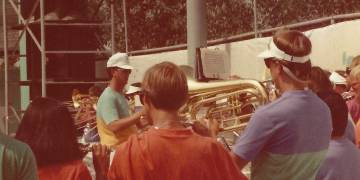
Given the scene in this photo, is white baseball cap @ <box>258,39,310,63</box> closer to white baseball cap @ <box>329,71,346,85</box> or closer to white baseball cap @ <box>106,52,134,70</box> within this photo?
white baseball cap @ <box>106,52,134,70</box>

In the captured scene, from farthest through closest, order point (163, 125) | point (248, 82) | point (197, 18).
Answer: point (197, 18)
point (248, 82)
point (163, 125)

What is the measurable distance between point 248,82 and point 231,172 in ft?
5.52

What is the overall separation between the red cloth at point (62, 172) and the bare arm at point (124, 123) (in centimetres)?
172

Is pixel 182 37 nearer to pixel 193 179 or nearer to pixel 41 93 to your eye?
pixel 41 93

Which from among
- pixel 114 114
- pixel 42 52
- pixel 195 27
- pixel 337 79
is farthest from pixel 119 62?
→ pixel 42 52

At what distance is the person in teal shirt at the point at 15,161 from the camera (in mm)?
3010

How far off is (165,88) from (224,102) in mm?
2108

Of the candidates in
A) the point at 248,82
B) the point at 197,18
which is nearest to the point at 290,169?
the point at 248,82

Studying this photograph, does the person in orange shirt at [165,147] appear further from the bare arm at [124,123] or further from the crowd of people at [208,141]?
the bare arm at [124,123]

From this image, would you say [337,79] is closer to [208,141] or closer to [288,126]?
[288,126]

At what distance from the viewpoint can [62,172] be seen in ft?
11.6

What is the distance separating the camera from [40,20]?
1127 cm

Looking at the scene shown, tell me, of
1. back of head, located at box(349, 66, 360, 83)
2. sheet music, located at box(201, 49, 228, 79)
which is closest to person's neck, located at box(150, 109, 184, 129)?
back of head, located at box(349, 66, 360, 83)

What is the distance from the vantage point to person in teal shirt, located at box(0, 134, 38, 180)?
301cm
